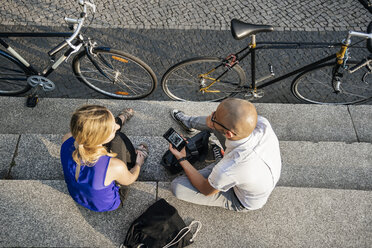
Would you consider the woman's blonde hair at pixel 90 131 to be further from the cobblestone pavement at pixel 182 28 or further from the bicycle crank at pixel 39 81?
the cobblestone pavement at pixel 182 28

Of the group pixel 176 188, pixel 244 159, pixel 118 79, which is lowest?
pixel 176 188

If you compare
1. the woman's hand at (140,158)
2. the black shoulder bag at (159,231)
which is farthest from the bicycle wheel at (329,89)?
the black shoulder bag at (159,231)

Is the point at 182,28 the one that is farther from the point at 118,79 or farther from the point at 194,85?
the point at 118,79

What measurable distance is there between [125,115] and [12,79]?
5.97 feet

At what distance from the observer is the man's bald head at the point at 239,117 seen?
2.37 meters

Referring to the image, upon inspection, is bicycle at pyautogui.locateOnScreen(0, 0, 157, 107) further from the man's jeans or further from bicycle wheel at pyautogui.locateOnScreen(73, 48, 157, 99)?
the man's jeans

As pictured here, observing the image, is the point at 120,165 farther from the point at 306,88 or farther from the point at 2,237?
the point at 306,88

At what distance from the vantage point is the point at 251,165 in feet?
8.11

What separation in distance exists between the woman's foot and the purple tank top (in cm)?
119

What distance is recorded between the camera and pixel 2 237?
2709mm

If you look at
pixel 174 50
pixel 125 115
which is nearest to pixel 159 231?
pixel 125 115

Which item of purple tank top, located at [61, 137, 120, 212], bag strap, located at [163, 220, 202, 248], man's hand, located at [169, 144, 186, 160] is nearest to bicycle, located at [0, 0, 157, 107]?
man's hand, located at [169, 144, 186, 160]

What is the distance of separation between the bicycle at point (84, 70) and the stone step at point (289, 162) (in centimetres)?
84

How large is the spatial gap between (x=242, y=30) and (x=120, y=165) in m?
2.16
